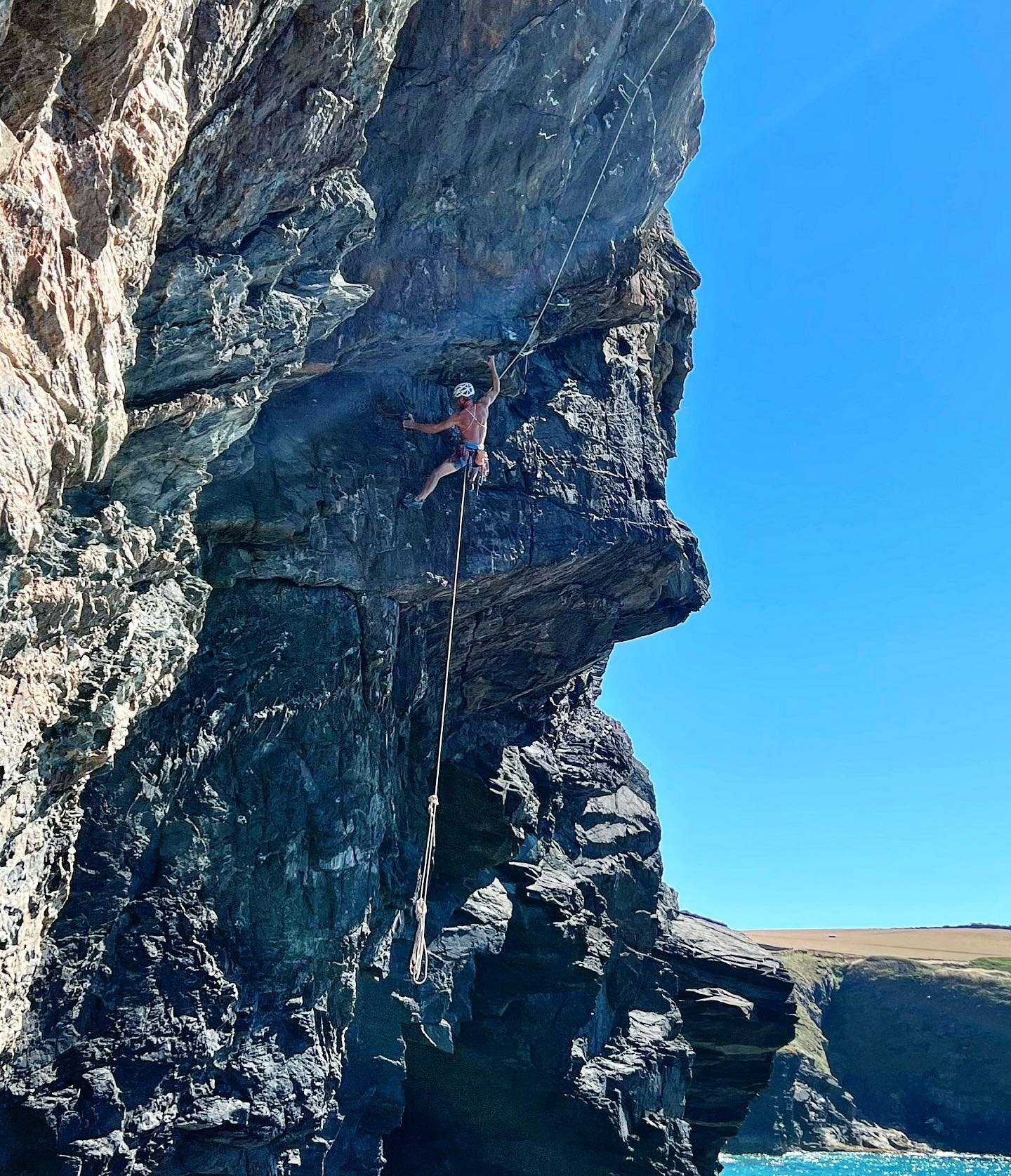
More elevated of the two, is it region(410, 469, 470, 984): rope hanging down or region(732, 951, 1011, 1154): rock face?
region(410, 469, 470, 984): rope hanging down

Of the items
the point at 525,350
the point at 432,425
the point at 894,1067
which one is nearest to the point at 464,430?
the point at 432,425

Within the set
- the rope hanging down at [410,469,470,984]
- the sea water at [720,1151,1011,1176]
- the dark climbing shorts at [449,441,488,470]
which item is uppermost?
the dark climbing shorts at [449,441,488,470]

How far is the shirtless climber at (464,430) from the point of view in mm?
17406

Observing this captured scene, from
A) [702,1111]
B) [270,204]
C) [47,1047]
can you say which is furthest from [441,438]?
[702,1111]

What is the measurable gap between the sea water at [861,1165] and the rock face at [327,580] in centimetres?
4229

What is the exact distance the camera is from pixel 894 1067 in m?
79.2

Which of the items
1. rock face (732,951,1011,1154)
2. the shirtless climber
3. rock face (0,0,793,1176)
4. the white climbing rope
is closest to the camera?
rock face (0,0,793,1176)

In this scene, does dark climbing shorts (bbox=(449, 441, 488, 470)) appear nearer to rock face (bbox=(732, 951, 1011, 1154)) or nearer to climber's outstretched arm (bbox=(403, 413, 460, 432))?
climber's outstretched arm (bbox=(403, 413, 460, 432))

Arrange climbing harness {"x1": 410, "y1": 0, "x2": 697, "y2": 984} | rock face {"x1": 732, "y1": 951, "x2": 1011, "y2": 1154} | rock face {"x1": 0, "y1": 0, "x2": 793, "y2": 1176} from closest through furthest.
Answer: rock face {"x1": 0, "y1": 0, "x2": 793, "y2": 1176}
climbing harness {"x1": 410, "y1": 0, "x2": 697, "y2": 984}
rock face {"x1": 732, "y1": 951, "x2": 1011, "y2": 1154}

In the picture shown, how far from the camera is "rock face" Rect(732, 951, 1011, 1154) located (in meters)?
73.2

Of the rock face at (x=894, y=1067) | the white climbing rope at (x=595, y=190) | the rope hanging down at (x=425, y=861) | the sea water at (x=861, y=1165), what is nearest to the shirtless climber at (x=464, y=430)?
the rope hanging down at (x=425, y=861)

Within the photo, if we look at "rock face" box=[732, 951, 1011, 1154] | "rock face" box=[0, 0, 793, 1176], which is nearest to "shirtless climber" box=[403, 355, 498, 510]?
"rock face" box=[0, 0, 793, 1176]

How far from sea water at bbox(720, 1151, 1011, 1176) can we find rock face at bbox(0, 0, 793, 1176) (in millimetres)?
42288

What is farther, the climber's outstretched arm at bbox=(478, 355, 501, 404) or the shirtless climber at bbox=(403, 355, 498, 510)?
the shirtless climber at bbox=(403, 355, 498, 510)
